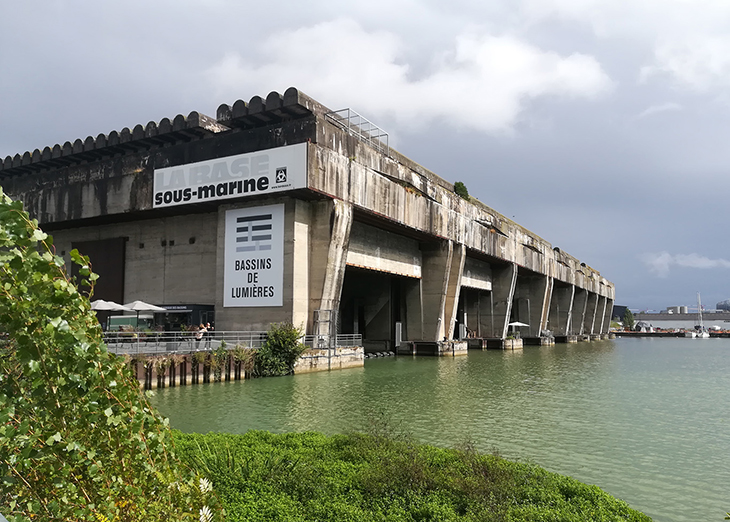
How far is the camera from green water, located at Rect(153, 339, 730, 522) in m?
11.7

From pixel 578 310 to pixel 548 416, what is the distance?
317 ft

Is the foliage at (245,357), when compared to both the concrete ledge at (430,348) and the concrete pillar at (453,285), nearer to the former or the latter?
the concrete ledge at (430,348)

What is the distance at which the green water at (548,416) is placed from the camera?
459 inches

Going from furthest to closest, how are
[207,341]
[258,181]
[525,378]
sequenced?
[258,181], [525,378], [207,341]

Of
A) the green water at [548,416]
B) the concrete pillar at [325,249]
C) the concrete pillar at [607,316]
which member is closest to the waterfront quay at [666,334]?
the concrete pillar at [607,316]

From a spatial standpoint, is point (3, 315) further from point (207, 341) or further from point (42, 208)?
point (42, 208)

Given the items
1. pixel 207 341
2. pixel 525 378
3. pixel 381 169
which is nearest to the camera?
pixel 207 341

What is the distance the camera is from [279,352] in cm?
3172

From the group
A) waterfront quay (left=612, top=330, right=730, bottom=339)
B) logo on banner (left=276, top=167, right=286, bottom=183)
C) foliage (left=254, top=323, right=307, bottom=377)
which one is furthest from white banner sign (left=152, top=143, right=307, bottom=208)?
waterfront quay (left=612, top=330, right=730, bottom=339)

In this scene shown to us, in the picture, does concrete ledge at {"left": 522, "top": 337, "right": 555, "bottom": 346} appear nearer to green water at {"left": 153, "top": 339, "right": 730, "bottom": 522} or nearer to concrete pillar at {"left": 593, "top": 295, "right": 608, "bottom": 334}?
green water at {"left": 153, "top": 339, "right": 730, "bottom": 522}

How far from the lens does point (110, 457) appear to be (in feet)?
14.5

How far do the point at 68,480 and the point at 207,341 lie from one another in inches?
1020

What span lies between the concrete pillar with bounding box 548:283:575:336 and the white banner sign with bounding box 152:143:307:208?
243ft

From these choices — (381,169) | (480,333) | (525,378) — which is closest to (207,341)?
(525,378)
